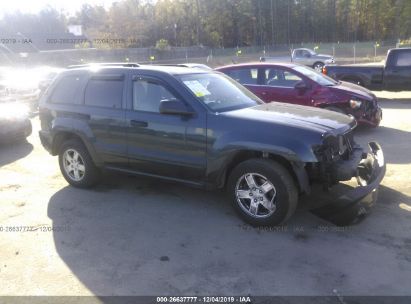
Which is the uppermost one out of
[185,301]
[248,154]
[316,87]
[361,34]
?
[361,34]

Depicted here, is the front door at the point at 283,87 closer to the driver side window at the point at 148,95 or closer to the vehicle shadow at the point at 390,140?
the vehicle shadow at the point at 390,140

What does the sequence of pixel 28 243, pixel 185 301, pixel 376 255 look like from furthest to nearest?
pixel 28 243 → pixel 376 255 → pixel 185 301

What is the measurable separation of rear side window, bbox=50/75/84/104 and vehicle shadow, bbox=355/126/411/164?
5.13 metres

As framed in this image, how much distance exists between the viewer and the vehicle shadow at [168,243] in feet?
11.8

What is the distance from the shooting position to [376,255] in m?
3.93

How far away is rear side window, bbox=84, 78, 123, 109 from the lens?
5.50 m

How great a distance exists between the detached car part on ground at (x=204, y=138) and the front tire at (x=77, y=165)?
0.05ft

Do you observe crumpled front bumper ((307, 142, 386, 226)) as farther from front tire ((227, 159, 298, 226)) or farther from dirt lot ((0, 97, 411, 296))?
front tire ((227, 159, 298, 226))

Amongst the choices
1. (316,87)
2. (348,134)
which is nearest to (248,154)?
(348,134)

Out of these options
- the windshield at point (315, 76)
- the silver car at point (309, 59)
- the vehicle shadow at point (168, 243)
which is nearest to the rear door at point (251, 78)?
the windshield at point (315, 76)

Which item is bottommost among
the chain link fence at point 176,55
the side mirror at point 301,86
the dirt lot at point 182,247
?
the dirt lot at point 182,247

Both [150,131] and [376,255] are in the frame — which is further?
[150,131]

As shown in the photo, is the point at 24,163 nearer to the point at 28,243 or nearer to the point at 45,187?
the point at 45,187

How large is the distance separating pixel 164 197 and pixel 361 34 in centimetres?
8364
